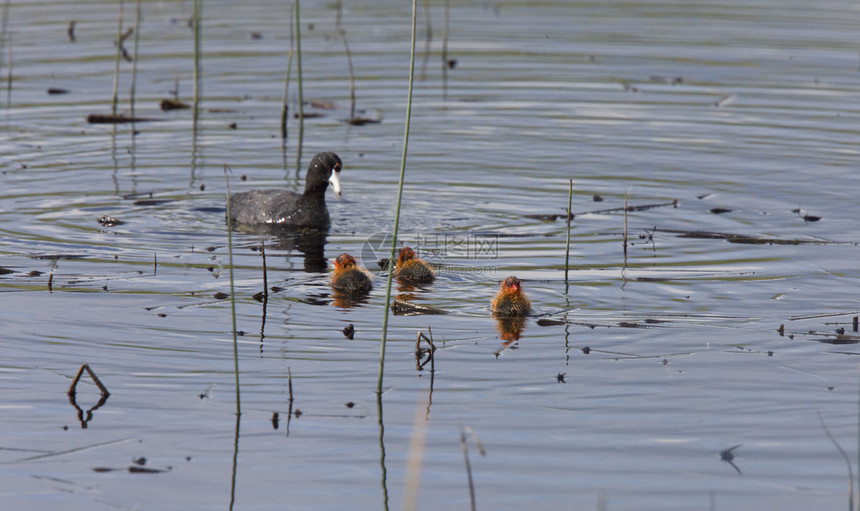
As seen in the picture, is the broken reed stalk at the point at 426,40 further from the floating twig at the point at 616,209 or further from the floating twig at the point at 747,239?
the floating twig at the point at 747,239

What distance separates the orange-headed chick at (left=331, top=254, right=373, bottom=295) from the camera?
889cm

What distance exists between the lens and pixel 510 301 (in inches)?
315

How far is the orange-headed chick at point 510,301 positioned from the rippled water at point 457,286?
0.15 m

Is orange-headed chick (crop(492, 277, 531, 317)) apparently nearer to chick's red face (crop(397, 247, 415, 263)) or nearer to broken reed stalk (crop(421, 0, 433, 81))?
chick's red face (crop(397, 247, 415, 263))

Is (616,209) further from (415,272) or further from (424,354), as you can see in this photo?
(424,354)

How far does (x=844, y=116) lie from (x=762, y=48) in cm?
520

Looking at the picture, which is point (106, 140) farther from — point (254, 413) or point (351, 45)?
point (254, 413)

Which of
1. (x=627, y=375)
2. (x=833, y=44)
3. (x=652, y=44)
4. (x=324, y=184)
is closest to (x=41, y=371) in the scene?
(x=627, y=375)

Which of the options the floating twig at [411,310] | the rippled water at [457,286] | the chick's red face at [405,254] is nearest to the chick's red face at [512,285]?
the rippled water at [457,286]

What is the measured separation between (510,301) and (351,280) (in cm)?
149

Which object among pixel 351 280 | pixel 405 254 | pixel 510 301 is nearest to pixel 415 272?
pixel 405 254

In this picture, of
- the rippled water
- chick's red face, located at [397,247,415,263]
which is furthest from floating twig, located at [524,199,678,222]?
chick's red face, located at [397,247,415,263]

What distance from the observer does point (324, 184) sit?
11961mm

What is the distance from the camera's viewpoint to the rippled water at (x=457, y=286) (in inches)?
225
